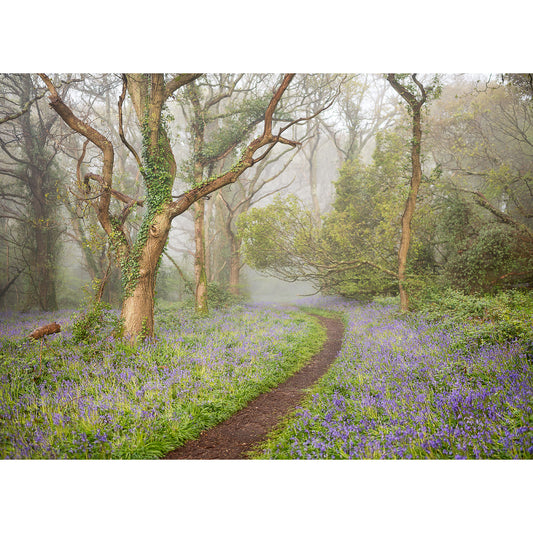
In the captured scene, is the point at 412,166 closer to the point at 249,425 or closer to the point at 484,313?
the point at 484,313

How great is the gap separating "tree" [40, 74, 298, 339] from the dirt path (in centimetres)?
367

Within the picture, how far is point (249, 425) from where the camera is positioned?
4.14m

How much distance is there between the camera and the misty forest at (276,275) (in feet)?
11.6

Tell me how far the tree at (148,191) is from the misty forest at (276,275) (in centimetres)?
4

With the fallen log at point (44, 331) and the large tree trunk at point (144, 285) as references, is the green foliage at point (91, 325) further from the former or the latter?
the fallen log at point (44, 331)

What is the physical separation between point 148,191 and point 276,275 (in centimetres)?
712

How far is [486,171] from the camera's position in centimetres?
880

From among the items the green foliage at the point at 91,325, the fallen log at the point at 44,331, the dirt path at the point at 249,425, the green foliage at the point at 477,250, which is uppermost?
the green foliage at the point at 477,250

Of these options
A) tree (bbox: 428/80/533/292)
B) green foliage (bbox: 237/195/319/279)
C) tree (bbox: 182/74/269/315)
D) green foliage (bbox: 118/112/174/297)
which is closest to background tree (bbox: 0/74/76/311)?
green foliage (bbox: 118/112/174/297)

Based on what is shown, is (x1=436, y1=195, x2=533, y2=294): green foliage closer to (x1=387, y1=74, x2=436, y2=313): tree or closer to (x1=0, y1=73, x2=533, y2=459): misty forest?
(x1=0, y1=73, x2=533, y2=459): misty forest

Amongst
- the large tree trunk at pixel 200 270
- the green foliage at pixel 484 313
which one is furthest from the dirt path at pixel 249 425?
the large tree trunk at pixel 200 270
